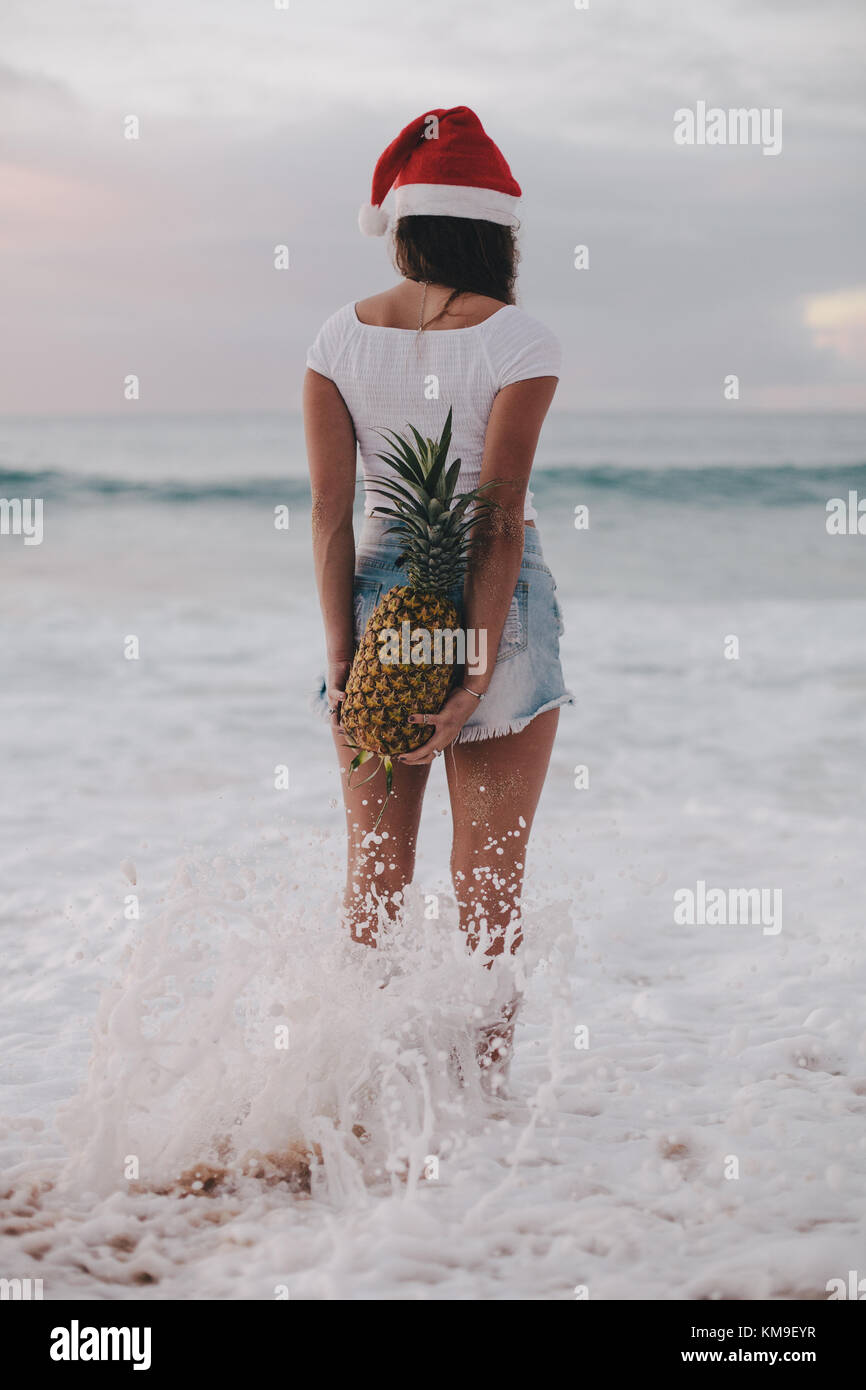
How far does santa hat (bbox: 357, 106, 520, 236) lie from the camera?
2701 millimetres

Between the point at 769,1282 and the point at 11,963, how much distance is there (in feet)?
10.3

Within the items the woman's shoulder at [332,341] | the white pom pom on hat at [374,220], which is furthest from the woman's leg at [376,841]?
the white pom pom on hat at [374,220]

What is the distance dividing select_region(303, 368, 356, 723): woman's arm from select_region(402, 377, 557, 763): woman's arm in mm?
315

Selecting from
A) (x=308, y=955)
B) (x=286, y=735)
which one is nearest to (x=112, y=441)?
(x=286, y=735)

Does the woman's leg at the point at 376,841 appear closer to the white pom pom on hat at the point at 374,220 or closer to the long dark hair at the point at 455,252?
the long dark hair at the point at 455,252

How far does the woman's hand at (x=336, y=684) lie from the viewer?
2867 mm

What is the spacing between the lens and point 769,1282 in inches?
102

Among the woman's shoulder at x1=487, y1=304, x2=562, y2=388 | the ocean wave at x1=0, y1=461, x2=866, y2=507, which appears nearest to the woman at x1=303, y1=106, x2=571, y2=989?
the woman's shoulder at x1=487, y1=304, x2=562, y2=388

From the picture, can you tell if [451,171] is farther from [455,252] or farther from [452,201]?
[455,252]

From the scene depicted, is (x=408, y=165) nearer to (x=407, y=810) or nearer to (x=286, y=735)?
(x=407, y=810)

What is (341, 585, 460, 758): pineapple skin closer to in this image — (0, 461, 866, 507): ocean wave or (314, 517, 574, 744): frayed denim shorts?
(314, 517, 574, 744): frayed denim shorts

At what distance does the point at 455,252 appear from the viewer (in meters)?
2.73

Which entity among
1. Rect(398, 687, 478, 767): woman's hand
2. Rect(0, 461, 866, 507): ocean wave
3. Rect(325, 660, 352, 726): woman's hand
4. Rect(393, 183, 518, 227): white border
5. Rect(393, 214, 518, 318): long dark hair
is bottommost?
Rect(398, 687, 478, 767): woman's hand

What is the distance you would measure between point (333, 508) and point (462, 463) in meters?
0.34
